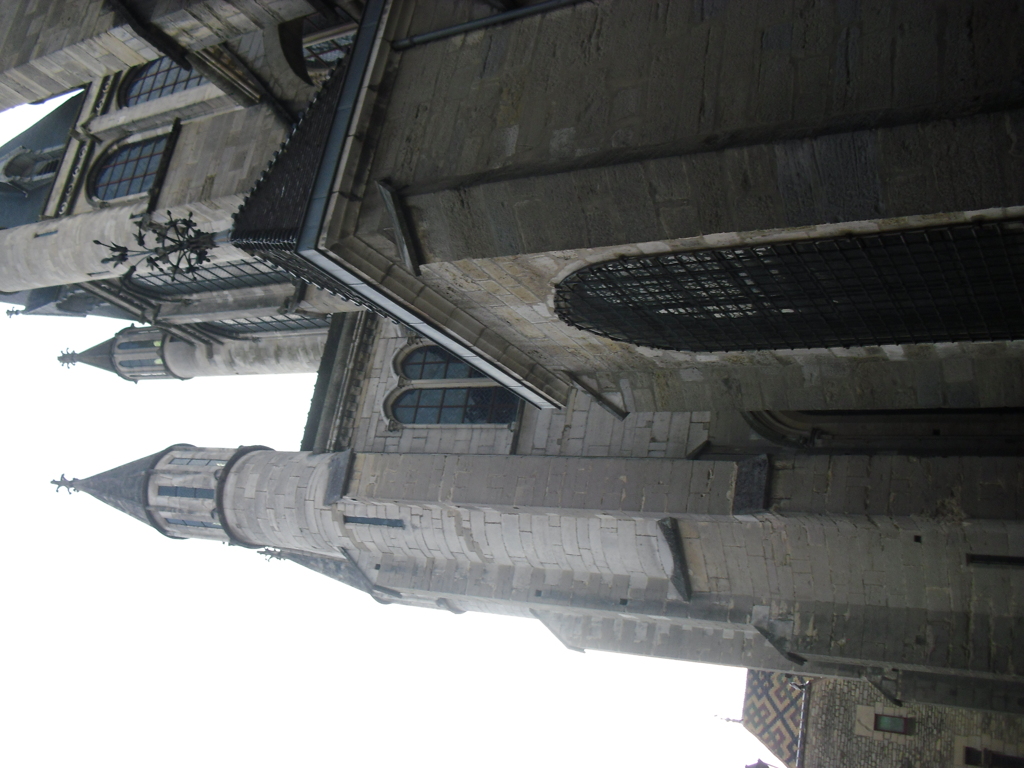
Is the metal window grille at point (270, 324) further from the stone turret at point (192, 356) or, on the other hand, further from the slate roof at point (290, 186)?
the slate roof at point (290, 186)

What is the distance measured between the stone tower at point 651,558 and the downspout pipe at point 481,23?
7.24 meters

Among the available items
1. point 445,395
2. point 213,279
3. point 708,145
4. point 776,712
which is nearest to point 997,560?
point 708,145

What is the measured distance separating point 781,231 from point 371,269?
4527 mm

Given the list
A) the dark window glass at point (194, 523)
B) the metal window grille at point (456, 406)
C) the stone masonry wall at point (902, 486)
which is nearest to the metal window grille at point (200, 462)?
the dark window glass at point (194, 523)

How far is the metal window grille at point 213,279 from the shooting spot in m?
22.2

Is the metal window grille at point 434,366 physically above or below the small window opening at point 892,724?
above

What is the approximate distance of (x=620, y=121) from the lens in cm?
839

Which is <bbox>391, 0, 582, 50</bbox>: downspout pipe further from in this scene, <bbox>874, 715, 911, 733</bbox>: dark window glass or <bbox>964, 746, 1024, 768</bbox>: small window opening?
<bbox>874, 715, 911, 733</bbox>: dark window glass

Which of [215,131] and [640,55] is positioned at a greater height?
[215,131]

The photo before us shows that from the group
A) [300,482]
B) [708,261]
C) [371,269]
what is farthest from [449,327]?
[300,482]

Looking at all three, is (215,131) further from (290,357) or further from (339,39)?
(290,357)

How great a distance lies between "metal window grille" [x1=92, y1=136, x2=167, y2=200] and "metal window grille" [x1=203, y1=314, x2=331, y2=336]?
15.2ft

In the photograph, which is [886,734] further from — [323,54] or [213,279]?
[213,279]

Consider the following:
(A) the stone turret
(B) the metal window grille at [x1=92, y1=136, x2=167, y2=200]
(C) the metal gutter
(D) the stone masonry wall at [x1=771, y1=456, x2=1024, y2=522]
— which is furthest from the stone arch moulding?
(D) the stone masonry wall at [x1=771, y1=456, x2=1024, y2=522]
